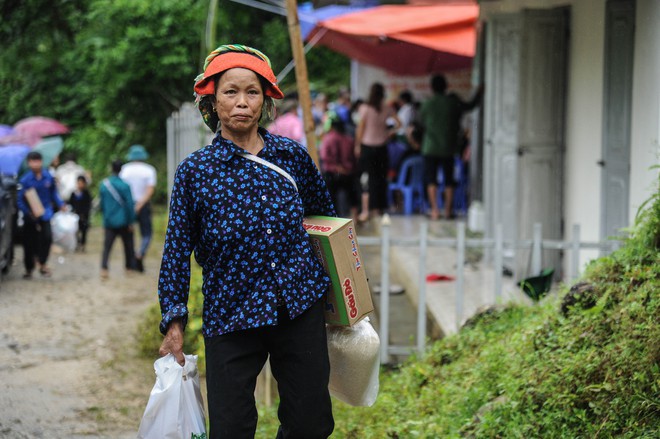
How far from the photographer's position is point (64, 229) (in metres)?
14.2

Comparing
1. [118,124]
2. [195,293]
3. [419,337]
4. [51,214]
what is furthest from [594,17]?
[118,124]

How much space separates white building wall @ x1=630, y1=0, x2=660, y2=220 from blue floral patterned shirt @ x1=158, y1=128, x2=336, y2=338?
3.41m

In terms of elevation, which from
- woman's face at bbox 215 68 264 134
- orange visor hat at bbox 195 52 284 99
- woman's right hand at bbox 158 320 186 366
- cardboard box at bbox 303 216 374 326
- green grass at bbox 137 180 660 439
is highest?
orange visor hat at bbox 195 52 284 99

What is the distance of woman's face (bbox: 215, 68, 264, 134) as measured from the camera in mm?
3602

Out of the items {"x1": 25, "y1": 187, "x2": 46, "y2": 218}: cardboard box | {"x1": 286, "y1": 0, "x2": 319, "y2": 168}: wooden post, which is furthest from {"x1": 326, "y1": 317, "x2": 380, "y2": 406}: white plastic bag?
{"x1": 25, "y1": 187, "x2": 46, "y2": 218}: cardboard box

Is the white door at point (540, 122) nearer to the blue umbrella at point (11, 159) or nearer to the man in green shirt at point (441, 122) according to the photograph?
the man in green shirt at point (441, 122)

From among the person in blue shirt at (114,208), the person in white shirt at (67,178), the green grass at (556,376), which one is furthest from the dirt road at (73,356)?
the person in white shirt at (67,178)

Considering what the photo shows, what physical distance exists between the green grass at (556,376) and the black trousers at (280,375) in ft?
3.39

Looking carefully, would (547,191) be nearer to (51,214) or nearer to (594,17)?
(594,17)

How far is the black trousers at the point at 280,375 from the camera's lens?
141 inches

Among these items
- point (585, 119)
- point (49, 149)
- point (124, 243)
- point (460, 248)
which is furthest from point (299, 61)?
point (49, 149)

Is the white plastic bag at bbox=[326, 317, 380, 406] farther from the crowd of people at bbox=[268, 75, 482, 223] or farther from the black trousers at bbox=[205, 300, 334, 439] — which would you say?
the crowd of people at bbox=[268, 75, 482, 223]

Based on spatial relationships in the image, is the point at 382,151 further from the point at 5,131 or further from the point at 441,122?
the point at 5,131

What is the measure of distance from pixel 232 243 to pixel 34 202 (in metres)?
9.64
